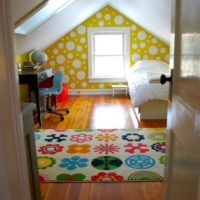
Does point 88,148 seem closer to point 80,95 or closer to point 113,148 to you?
point 113,148

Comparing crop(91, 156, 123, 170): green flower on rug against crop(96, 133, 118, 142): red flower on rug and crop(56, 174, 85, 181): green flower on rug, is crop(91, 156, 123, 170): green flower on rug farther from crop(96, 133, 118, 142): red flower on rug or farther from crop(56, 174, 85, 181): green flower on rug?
crop(96, 133, 118, 142): red flower on rug

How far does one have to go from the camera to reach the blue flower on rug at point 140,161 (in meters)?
2.37

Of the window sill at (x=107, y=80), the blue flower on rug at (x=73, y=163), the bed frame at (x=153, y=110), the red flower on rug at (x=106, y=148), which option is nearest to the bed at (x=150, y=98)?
the bed frame at (x=153, y=110)

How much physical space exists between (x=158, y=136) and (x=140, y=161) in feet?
2.52

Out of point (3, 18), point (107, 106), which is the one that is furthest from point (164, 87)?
point (3, 18)

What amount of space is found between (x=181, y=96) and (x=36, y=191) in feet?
3.63

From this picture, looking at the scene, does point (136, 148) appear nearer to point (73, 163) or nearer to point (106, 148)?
point (106, 148)

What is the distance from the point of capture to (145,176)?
2.19 metres

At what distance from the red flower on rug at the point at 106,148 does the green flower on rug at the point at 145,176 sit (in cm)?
52

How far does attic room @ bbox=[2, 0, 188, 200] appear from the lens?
2145 mm

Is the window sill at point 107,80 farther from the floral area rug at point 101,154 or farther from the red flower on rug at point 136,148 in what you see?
the red flower on rug at point 136,148

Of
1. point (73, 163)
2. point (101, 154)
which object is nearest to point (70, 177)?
point (73, 163)

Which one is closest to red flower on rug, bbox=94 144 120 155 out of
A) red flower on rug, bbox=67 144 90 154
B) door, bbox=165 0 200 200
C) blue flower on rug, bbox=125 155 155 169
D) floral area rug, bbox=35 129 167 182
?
floral area rug, bbox=35 129 167 182

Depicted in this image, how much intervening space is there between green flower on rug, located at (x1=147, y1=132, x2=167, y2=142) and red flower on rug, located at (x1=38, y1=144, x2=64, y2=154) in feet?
3.87
